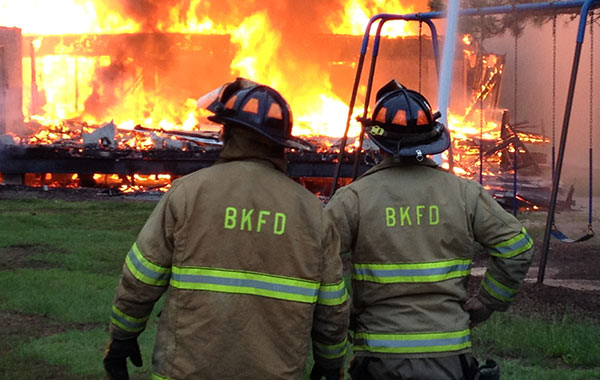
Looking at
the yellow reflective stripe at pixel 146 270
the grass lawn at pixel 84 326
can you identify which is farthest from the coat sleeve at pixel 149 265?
the grass lawn at pixel 84 326

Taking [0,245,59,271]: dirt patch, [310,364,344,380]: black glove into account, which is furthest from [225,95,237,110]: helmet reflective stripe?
[0,245,59,271]: dirt patch

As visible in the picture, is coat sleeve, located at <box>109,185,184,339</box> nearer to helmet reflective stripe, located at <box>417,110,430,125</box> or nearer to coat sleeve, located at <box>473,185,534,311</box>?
helmet reflective stripe, located at <box>417,110,430,125</box>

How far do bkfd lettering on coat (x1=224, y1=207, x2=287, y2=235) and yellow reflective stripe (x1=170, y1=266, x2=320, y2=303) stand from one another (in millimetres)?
154

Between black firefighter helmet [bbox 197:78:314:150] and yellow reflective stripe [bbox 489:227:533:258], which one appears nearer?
black firefighter helmet [bbox 197:78:314:150]

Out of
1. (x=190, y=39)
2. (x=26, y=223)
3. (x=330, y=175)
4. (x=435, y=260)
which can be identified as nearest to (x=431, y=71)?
(x=190, y=39)

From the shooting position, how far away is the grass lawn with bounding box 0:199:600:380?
5680mm

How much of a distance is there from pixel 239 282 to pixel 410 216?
76cm

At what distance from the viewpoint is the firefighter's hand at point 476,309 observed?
127 inches

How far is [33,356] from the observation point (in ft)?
19.4

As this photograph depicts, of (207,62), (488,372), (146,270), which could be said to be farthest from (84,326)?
(207,62)

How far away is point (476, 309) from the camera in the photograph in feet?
10.7

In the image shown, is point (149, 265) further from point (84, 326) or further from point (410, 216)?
point (84, 326)

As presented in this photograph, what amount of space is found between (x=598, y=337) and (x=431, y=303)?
369cm

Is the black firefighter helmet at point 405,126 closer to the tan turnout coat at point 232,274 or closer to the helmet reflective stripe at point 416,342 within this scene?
the tan turnout coat at point 232,274
